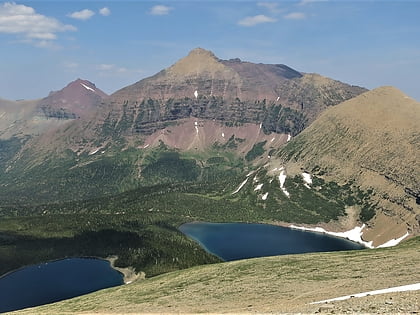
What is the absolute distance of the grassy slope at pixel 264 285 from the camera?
85.8 metres

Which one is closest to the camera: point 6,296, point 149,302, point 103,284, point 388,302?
point 388,302

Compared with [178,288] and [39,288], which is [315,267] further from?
[39,288]

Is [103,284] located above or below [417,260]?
below

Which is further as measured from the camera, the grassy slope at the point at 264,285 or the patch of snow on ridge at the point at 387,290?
the grassy slope at the point at 264,285

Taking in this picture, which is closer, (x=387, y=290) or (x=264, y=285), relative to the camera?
(x=387, y=290)

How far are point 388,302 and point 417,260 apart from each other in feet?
184

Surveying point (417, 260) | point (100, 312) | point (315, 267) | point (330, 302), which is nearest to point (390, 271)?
point (417, 260)

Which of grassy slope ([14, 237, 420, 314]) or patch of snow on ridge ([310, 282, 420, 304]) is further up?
patch of snow on ridge ([310, 282, 420, 304])

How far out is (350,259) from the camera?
421 feet

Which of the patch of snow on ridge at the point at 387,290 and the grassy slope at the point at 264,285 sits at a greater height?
the patch of snow on ridge at the point at 387,290

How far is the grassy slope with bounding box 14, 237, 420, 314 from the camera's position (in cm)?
8584

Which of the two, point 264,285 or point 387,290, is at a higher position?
point 387,290

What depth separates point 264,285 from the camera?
352ft

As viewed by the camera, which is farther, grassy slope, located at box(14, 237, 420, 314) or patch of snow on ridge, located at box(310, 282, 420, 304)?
grassy slope, located at box(14, 237, 420, 314)
